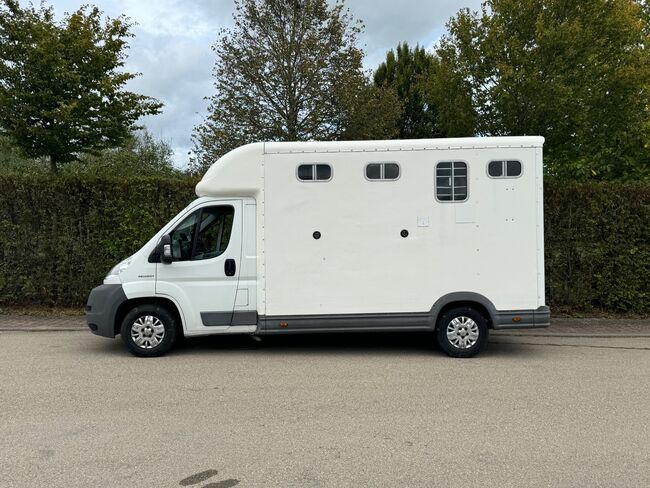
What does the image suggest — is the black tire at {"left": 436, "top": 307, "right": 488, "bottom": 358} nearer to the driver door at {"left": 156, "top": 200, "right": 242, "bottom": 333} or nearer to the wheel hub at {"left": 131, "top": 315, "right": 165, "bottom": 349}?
the driver door at {"left": 156, "top": 200, "right": 242, "bottom": 333}

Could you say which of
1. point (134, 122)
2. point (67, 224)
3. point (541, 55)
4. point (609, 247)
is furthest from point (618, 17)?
point (67, 224)

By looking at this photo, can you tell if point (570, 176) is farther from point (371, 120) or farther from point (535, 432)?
point (535, 432)

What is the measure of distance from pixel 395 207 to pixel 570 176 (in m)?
7.31

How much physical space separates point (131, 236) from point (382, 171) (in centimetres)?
614

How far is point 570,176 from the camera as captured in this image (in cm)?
1227

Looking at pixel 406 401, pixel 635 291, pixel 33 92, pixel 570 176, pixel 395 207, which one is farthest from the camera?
pixel 570 176

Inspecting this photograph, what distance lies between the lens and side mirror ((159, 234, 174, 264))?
6.95 metres

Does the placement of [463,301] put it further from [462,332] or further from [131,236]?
[131,236]

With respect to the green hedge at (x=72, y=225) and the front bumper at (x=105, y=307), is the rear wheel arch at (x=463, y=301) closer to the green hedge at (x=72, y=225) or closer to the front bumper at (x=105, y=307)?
the front bumper at (x=105, y=307)

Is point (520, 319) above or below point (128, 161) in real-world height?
below

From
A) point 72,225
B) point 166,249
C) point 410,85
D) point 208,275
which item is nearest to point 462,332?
point 208,275

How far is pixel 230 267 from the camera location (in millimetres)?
7031

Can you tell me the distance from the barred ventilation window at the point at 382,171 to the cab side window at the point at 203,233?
196 centimetres

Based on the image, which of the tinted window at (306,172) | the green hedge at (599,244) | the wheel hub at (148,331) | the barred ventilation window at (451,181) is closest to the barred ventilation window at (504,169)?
the barred ventilation window at (451,181)
